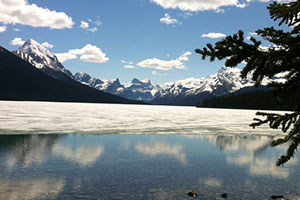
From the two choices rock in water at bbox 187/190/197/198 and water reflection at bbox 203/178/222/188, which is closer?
rock in water at bbox 187/190/197/198

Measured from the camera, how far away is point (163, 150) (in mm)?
24438

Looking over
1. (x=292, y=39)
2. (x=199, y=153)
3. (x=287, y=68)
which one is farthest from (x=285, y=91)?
(x=199, y=153)

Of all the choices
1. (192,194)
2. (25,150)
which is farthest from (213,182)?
(25,150)

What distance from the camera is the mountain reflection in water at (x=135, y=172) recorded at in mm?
12719

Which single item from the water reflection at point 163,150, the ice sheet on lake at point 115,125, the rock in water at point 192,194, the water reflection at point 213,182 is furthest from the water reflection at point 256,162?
the ice sheet on lake at point 115,125

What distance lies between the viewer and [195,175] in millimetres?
16188

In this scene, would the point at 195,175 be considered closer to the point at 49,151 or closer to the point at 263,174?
the point at 263,174

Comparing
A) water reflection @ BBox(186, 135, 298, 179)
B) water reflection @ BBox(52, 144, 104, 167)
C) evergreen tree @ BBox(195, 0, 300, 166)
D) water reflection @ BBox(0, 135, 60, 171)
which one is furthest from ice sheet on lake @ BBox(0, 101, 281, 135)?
evergreen tree @ BBox(195, 0, 300, 166)

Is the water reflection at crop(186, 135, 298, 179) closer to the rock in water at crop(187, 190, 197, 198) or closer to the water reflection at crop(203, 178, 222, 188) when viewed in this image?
the water reflection at crop(203, 178, 222, 188)

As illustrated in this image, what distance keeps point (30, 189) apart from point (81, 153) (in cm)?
921

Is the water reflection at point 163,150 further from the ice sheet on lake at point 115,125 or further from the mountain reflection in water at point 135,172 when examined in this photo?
the ice sheet on lake at point 115,125

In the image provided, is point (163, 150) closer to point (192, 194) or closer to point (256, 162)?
point (256, 162)

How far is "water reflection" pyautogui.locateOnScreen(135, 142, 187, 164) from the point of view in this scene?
21969mm

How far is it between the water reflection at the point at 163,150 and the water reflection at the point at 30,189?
973 cm
